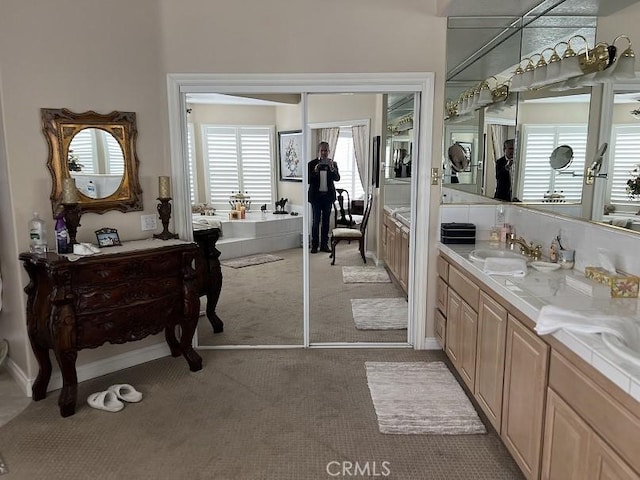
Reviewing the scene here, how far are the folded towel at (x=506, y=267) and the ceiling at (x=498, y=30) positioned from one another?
51.8 inches

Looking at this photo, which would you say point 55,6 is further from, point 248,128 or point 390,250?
point 390,250

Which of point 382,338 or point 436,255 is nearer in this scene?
point 436,255

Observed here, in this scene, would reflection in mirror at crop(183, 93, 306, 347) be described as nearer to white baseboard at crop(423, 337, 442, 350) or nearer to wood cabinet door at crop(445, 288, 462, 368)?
white baseboard at crop(423, 337, 442, 350)

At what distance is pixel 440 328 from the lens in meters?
3.52

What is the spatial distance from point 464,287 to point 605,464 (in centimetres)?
149

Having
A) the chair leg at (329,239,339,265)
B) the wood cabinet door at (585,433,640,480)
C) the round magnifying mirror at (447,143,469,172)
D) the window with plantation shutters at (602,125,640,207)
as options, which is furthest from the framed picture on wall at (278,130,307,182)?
the wood cabinet door at (585,433,640,480)

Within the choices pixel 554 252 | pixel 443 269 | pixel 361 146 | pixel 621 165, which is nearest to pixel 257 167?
pixel 361 146

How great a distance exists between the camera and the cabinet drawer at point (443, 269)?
332 cm

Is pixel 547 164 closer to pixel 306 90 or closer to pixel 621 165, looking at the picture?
pixel 621 165

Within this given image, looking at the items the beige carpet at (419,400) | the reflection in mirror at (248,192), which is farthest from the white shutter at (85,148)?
the beige carpet at (419,400)

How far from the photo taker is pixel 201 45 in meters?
3.38

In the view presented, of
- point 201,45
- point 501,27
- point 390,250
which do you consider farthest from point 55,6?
point 390,250

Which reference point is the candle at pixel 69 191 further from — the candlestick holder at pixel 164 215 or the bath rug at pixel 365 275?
the bath rug at pixel 365 275

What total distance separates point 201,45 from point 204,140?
1.36m
